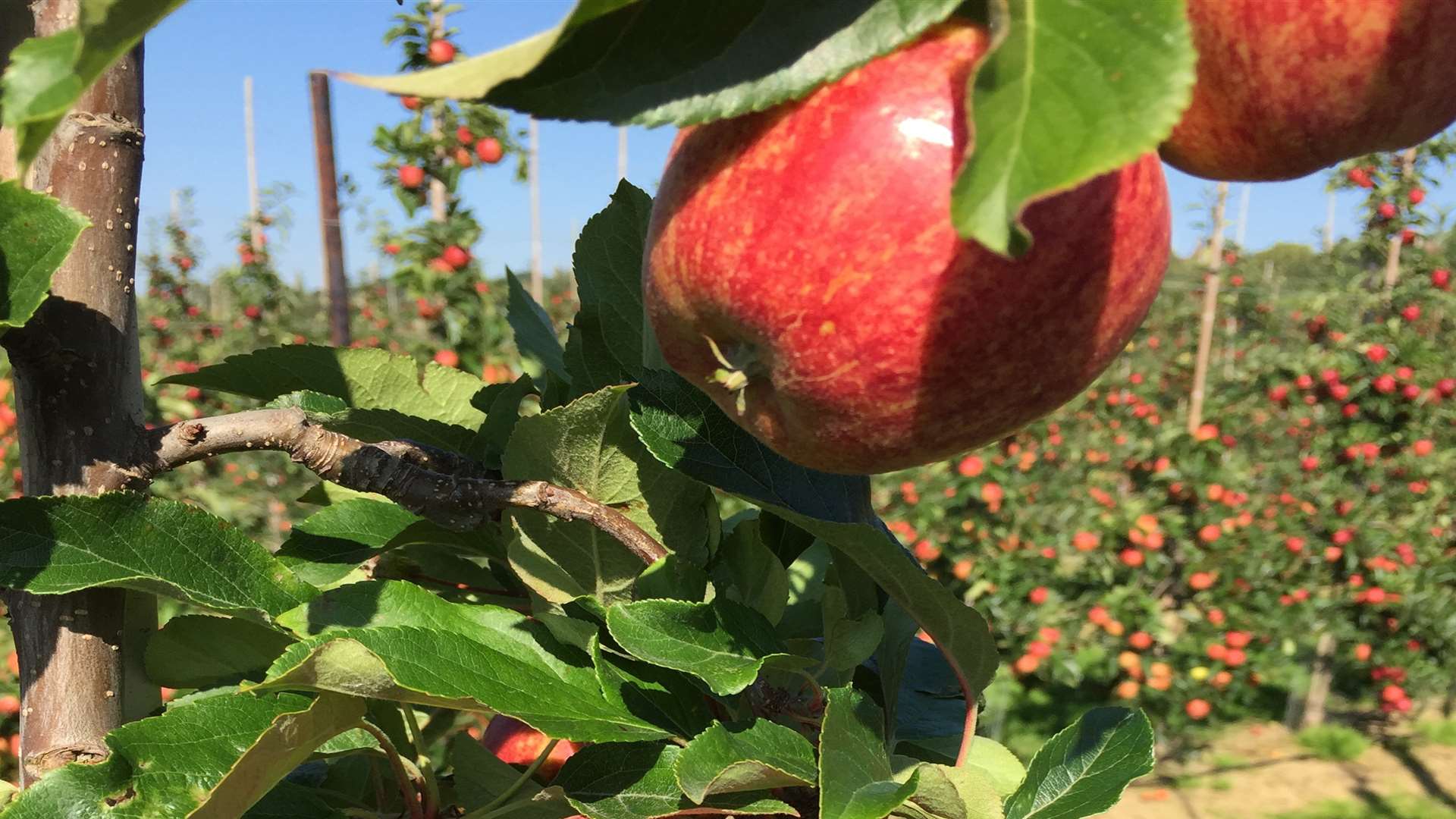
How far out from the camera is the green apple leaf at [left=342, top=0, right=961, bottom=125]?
1.10 feet

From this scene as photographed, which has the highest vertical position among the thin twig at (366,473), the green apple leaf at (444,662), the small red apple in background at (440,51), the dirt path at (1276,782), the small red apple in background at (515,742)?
the small red apple in background at (440,51)

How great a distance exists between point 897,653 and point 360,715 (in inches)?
12.2

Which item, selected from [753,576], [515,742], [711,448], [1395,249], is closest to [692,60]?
[711,448]

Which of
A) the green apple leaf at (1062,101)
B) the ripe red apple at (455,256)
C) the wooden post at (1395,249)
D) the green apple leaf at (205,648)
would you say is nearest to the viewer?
the green apple leaf at (1062,101)

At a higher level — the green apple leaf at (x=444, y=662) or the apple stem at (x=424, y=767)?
the green apple leaf at (x=444, y=662)

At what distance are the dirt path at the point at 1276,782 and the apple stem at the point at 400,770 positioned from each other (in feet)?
A: 12.1

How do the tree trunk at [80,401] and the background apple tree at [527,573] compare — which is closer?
the background apple tree at [527,573]

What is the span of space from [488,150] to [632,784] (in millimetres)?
3462

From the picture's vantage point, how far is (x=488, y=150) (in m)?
3.72

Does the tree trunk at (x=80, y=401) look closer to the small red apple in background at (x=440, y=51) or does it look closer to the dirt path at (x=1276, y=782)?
the small red apple in background at (x=440, y=51)

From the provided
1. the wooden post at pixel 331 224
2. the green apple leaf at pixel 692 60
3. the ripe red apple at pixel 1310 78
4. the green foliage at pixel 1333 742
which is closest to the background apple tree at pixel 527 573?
the green apple leaf at pixel 692 60

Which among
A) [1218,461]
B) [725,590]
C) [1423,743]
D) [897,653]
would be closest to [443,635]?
[725,590]

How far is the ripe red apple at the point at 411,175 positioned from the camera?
3.66m

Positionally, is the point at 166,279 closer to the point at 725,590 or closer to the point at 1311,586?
the point at 1311,586
